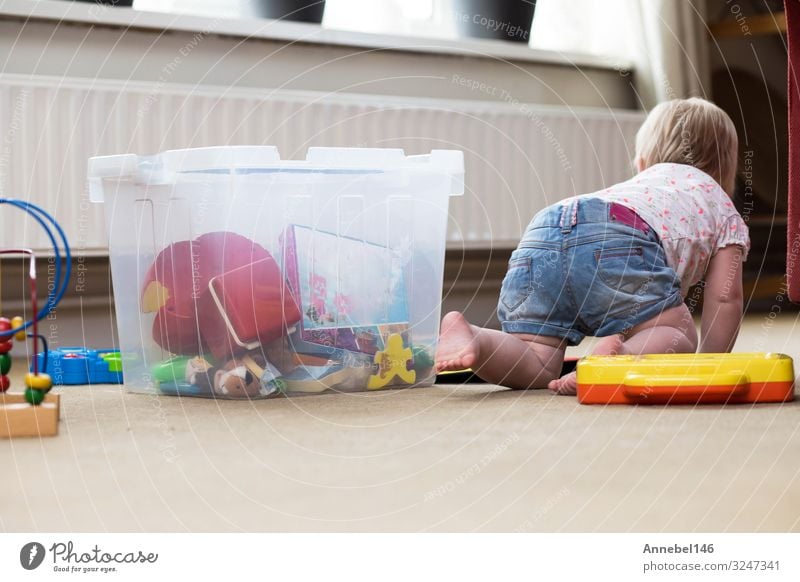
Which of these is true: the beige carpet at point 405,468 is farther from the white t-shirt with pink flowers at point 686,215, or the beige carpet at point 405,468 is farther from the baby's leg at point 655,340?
the white t-shirt with pink flowers at point 686,215

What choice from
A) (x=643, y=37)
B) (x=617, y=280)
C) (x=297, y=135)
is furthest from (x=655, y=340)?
(x=643, y=37)

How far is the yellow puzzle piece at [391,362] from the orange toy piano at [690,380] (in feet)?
0.66

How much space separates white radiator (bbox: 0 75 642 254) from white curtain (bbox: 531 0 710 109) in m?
0.10

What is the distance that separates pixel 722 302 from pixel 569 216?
0.61 ft

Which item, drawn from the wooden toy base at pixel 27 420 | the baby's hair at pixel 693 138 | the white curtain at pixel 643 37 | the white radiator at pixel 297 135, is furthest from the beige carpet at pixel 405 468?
the white curtain at pixel 643 37

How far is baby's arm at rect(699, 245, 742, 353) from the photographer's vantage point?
3.51ft

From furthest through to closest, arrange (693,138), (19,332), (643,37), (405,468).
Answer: (643,37) < (693,138) < (19,332) < (405,468)

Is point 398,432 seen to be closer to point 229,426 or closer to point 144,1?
point 229,426

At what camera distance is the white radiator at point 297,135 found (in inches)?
57.5

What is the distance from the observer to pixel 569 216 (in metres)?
1.05

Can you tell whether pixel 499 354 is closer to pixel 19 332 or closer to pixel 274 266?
pixel 274 266

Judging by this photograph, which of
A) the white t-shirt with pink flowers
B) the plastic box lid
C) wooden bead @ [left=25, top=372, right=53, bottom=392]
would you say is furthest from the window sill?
wooden bead @ [left=25, top=372, right=53, bottom=392]

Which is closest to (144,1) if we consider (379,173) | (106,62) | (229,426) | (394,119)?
(106,62)

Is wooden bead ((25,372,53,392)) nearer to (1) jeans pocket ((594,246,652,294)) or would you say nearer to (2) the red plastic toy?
(2) the red plastic toy
